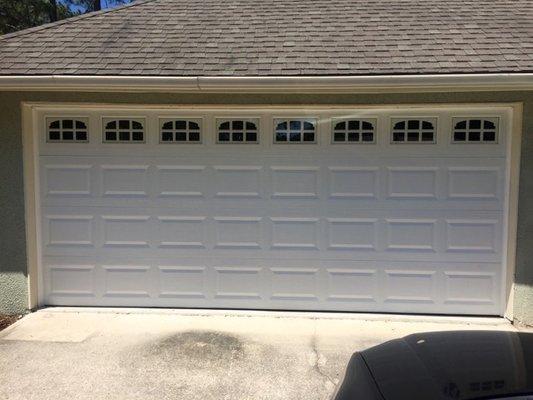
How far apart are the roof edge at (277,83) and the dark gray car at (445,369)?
2933mm

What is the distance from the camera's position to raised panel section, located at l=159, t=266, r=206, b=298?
18.3ft

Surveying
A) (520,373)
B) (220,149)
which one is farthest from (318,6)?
(520,373)

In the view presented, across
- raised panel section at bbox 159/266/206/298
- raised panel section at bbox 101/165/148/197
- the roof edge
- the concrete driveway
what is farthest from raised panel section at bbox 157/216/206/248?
the roof edge

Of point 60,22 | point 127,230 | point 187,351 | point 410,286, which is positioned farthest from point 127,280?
point 60,22

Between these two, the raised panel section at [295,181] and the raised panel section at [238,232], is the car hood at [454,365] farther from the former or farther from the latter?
the raised panel section at [238,232]

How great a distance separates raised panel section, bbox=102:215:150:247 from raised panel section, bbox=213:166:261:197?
3.15 feet

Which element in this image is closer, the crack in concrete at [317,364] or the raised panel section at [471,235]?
the crack in concrete at [317,364]

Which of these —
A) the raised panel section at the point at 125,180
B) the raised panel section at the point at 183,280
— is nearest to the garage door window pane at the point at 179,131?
the raised panel section at the point at 125,180

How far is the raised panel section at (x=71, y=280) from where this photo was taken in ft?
18.5

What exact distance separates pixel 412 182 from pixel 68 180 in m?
4.01

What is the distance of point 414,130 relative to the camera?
5.31 m

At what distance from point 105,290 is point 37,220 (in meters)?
1.15

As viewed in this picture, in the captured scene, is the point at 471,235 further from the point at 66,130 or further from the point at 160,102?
the point at 66,130

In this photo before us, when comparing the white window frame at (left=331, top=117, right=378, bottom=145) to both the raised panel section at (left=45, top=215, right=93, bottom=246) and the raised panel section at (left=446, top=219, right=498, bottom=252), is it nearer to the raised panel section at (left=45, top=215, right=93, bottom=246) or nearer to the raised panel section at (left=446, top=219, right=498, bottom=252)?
the raised panel section at (left=446, top=219, right=498, bottom=252)
